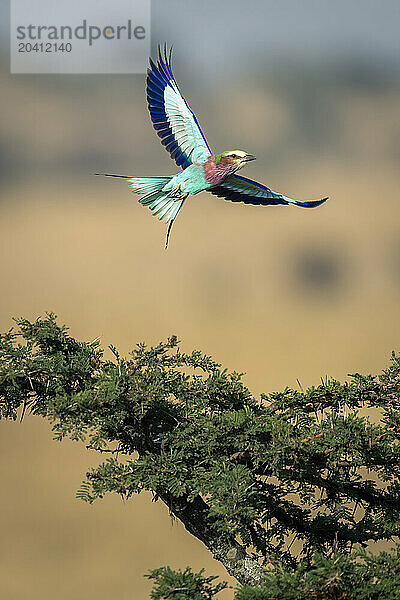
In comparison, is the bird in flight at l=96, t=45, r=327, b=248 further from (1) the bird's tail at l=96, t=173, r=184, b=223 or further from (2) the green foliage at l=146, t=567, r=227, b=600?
(2) the green foliage at l=146, t=567, r=227, b=600

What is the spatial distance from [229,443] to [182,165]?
0.84m

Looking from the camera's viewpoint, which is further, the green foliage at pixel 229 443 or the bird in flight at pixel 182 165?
the bird in flight at pixel 182 165

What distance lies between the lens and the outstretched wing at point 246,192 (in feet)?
7.22

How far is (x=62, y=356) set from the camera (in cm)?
203

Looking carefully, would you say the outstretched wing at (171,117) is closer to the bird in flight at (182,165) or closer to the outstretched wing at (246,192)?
the bird in flight at (182,165)

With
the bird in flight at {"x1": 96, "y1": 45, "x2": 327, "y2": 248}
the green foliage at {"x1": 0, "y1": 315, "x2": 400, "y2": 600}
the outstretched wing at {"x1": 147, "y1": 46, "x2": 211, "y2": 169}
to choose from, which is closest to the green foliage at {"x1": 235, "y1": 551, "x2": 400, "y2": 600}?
the green foliage at {"x1": 0, "y1": 315, "x2": 400, "y2": 600}

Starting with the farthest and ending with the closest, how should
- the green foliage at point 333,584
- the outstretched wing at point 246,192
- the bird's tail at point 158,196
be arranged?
the outstretched wing at point 246,192, the bird's tail at point 158,196, the green foliage at point 333,584

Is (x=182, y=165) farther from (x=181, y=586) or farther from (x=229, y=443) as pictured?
(x=181, y=586)

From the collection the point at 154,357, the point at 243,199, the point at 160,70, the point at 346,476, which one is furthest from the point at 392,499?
the point at 160,70

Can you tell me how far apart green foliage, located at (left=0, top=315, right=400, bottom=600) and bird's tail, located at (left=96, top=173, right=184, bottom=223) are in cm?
37

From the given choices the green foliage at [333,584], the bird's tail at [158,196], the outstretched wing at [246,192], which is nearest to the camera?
the green foliage at [333,584]

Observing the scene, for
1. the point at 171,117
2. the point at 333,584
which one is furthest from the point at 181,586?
A: the point at 171,117

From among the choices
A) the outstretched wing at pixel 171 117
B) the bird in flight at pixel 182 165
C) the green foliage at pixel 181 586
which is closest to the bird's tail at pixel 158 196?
the bird in flight at pixel 182 165

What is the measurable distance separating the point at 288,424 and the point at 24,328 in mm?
789
